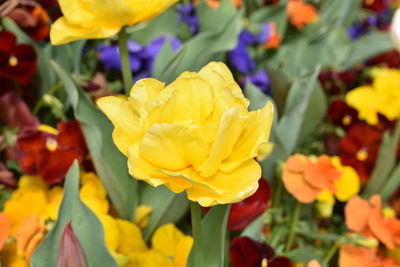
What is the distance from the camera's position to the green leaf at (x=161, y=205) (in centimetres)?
81

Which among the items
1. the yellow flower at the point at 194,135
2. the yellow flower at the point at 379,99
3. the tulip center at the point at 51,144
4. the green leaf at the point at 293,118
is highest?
the yellow flower at the point at 194,135

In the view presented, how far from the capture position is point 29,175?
82cm

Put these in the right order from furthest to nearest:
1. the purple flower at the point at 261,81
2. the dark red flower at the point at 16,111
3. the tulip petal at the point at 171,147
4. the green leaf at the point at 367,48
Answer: the green leaf at the point at 367,48 → the purple flower at the point at 261,81 → the dark red flower at the point at 16,111 → the tulip petal at the point at 171,147

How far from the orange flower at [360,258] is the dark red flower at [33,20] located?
0.63m

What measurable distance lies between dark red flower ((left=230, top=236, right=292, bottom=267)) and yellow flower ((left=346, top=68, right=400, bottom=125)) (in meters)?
0.56

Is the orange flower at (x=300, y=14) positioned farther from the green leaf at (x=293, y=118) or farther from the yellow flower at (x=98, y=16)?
the yellow flower at (x=98, y=16)

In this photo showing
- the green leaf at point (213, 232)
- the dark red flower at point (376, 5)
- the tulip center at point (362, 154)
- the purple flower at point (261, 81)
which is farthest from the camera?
the dark red flower at point (376, 5)

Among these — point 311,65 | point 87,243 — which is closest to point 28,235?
point 87,243

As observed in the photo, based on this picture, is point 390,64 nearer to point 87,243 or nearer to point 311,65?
point 311,65

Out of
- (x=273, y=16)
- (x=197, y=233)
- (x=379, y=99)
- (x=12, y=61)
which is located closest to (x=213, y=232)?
(x=197, y=233)

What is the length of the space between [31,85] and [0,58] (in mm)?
126

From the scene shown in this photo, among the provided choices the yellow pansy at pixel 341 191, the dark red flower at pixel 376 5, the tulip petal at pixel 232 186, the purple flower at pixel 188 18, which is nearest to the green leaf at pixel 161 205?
the yellow pansy at pixel 341 191

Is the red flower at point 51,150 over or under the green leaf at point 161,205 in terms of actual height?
over

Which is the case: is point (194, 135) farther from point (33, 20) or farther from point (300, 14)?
point (300, 14)
